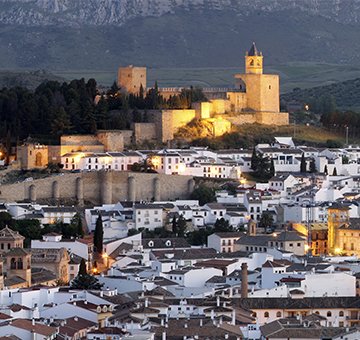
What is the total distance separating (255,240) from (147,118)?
14165 mm

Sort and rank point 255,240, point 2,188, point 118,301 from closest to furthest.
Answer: point 118,301, point 255,240, point 2,188

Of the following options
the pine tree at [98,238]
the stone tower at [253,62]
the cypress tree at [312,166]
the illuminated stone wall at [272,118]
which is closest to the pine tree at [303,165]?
the cypress tree at [312,166]

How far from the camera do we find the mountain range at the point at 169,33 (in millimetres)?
133250

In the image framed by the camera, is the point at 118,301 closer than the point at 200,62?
Yes

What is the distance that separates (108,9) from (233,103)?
66544 mm

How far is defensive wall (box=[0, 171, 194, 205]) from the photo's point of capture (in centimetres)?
6388

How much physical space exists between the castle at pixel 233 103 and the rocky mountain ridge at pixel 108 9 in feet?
201

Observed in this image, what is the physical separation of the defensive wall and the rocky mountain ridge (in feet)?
237

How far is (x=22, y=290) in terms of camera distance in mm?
49562

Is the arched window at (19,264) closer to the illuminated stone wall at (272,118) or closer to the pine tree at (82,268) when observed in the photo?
the pine tree at (82,268)

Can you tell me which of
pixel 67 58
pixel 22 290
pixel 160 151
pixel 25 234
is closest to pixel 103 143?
pixel 160 151

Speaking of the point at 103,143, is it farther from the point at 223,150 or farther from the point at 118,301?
the point at 118,301

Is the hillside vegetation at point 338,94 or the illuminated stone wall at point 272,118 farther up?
the illuminated stone wall at point 272,118

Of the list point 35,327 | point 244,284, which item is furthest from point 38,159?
point 35,327
